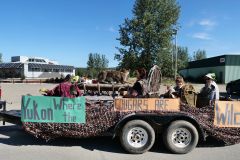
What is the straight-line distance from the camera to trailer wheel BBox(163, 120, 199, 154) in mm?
6598

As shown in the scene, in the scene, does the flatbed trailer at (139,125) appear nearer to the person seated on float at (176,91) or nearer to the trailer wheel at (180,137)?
the trailer wheel at (180,137)

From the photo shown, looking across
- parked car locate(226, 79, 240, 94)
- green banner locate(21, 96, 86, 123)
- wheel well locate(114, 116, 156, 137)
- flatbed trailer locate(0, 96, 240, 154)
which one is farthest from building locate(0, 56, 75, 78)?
wheel well locate(114, 116, 156, 137)

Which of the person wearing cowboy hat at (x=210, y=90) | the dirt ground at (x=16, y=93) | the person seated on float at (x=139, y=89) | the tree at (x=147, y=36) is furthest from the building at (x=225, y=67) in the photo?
the person seated on float at (x=139, y=89)

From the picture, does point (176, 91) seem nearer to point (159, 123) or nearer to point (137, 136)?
point (159, 123)

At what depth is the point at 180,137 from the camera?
667cm

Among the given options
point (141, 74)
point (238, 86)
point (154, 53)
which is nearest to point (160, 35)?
point (154, 53)

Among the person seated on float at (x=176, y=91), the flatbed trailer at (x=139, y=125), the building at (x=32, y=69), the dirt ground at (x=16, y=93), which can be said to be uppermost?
the building at (x=32, y=69)

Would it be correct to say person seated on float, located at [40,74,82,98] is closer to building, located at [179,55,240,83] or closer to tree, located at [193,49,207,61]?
building, located at [179,55,240,83]

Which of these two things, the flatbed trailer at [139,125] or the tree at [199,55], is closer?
the flatbed trailer at [139,125]

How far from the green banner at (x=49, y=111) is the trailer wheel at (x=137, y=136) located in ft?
3.05

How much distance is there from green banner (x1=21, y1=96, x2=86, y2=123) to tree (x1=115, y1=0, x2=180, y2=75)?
3127 centimetres

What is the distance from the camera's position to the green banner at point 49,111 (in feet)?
22.0

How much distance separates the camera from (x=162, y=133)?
22.2 ft

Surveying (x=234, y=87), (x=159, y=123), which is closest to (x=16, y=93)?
(x=234, y=87)
